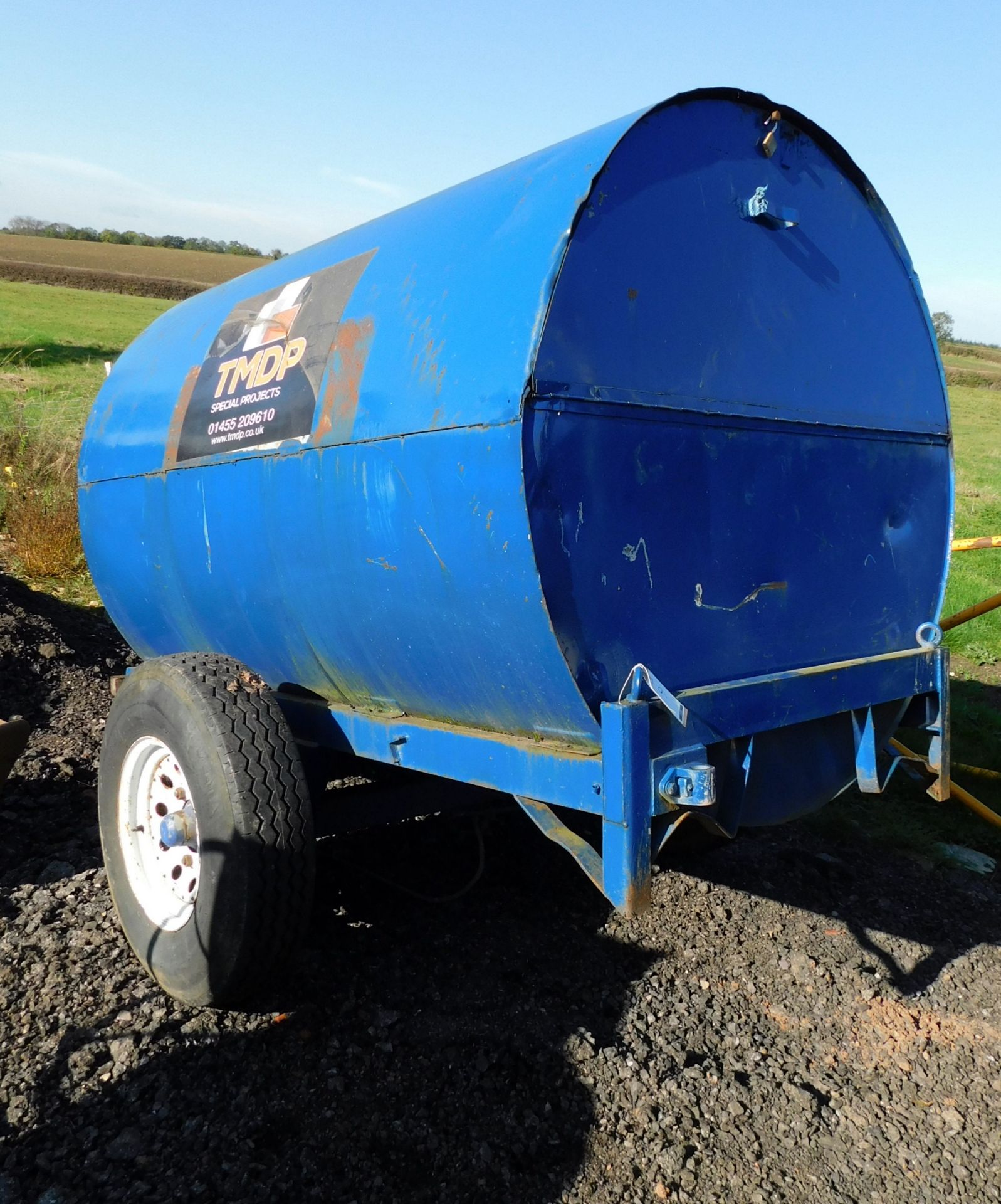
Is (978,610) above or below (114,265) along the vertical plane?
below

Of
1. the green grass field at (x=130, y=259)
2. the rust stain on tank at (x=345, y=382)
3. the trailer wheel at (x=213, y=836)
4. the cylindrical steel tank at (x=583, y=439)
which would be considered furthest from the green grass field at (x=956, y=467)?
the green grass field at (x=130, y=259)

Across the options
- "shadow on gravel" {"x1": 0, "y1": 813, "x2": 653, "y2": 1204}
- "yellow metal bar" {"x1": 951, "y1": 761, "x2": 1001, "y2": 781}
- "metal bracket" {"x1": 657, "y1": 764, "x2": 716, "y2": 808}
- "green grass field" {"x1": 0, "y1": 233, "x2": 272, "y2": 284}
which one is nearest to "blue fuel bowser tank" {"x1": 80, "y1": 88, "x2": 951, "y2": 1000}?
"metal bracket" {"x1": 657, "y1": 764, "x2": 716, "y2": 808}

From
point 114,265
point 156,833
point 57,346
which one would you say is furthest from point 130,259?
point 156,833

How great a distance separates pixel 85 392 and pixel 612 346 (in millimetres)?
17212

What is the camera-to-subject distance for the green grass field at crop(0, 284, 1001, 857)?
531cm

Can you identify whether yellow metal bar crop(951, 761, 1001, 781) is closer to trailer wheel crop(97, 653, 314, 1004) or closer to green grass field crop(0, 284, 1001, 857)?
green grass field crop(0, 284, 1001, 857)

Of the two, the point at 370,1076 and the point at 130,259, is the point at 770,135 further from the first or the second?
the point at 130,259

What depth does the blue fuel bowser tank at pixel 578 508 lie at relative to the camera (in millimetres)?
2529

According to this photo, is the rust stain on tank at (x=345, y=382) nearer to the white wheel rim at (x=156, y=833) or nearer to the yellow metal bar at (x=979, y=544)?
the white wheel rim at (x=156, y=833)

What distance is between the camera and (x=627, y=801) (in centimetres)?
245

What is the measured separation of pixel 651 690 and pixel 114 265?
166 feet

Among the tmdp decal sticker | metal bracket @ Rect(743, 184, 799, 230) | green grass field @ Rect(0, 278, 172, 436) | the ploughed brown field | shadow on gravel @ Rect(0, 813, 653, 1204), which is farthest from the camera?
the ploughed brown field

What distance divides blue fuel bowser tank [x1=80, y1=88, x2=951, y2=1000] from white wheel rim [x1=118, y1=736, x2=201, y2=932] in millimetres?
14

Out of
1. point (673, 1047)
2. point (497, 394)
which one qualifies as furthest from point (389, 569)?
point (673, 1047)
